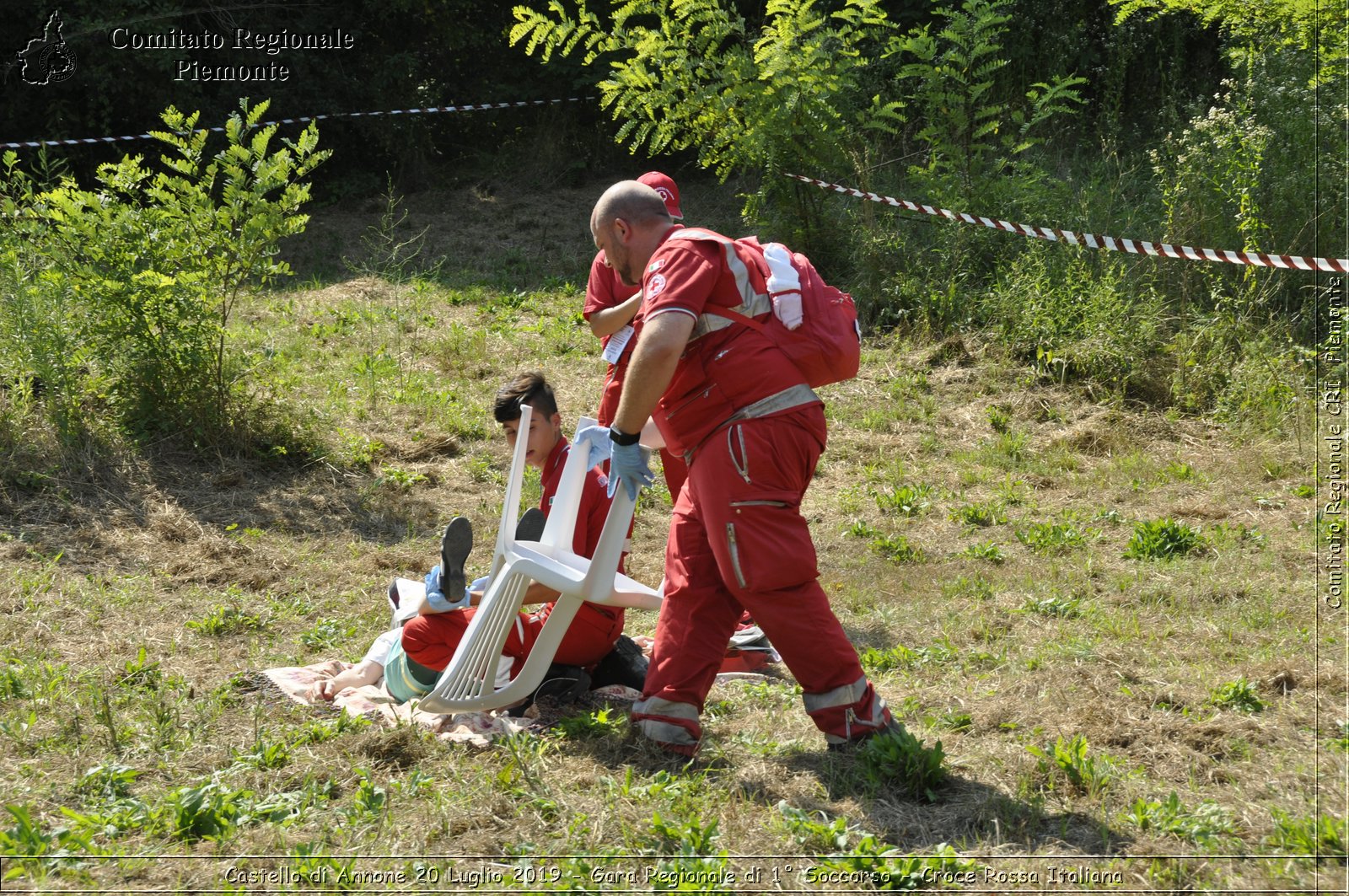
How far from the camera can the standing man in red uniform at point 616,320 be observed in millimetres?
4797

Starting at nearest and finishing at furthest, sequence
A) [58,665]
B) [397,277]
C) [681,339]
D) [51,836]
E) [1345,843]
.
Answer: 1. [1345,843]
2. [51,836]
3. [681,339]
4. [58,665]
5. [397,277]

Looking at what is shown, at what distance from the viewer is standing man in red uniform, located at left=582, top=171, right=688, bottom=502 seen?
15.7 ft

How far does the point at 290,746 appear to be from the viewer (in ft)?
12.3

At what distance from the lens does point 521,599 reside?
3.80 metres

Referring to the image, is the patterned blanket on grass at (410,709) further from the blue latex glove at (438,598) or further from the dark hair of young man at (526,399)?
the dark hair of young man at (526,399)

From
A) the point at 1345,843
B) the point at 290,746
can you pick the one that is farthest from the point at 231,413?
the point at 1345,843

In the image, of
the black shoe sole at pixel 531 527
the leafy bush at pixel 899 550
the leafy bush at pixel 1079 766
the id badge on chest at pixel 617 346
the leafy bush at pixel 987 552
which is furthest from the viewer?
the leafy bush at pixel 899 550

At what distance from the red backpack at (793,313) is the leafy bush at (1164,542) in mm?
2493

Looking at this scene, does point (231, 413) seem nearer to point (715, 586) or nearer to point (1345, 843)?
point (715, 586)

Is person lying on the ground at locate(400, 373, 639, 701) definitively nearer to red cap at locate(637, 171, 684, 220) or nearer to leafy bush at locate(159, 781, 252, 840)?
leafy bush at locate(159, 781, 252, 840)

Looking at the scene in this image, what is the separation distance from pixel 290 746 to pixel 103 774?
21.0 inches

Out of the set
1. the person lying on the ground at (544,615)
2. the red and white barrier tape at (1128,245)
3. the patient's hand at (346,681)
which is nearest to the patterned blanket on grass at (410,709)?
the patient's hand at (346,681)

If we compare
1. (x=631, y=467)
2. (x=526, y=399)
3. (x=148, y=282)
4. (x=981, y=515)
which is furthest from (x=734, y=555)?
(x=148, y=282)

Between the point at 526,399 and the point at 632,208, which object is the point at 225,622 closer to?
the point at 526,399
